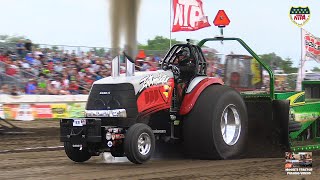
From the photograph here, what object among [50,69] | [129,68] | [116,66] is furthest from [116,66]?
[50,69]

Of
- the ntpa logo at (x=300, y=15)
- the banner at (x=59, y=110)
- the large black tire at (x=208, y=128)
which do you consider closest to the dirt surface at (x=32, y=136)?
the banner at (x=59, y=110)

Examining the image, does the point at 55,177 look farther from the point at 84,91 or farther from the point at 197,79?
the point at 84,91

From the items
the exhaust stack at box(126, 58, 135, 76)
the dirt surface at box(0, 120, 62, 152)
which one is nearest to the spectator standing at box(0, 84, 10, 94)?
the dirt surface at box(0, 120, 62, 152)

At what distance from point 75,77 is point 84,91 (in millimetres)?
536

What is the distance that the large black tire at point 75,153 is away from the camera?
7.55 m

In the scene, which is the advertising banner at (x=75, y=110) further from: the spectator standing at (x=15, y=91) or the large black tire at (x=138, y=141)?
the large black tire at (x=138, y=141)

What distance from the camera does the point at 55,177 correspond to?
6141 millimetres

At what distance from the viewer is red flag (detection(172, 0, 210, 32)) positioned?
18.4 metres

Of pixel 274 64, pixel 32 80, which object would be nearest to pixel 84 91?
pixel 32 80

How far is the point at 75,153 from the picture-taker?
7.57 m

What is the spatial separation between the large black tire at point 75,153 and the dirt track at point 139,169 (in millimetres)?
113

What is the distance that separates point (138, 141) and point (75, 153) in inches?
41.9

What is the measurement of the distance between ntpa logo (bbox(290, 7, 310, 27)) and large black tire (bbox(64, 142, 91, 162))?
1390cm

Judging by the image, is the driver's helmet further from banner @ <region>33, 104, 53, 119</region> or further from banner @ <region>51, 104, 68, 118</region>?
banner @ <region>51, 104, 68, 118</region>
